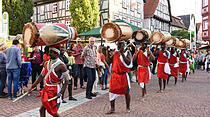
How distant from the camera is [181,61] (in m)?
11.6

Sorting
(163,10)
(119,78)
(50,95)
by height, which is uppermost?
(163,10)

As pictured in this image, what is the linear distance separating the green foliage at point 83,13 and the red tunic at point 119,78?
54.3 ft

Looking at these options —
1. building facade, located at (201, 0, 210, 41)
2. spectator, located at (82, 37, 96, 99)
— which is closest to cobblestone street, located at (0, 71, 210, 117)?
spectator, located at (82, 37, 96, 99)

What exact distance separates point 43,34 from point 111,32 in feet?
7.59

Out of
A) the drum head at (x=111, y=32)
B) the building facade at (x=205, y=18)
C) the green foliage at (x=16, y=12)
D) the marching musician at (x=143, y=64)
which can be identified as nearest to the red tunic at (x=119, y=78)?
the drum head at (x=111, y=32)

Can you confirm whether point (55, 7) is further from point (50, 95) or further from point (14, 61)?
point (50, 95)

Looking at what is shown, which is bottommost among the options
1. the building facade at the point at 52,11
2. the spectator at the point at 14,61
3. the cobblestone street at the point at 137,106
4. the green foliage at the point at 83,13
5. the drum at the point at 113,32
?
the cobblestone street at the point at 137,106

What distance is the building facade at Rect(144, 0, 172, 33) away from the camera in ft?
111

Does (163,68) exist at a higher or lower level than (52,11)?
lower

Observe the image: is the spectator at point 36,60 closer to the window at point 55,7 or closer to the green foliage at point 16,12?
the green foliage at point 16,12

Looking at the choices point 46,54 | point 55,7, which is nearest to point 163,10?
point 55,7

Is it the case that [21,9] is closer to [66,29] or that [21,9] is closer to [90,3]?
[90,3]

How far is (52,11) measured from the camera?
97.4 feet

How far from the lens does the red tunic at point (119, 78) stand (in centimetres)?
505
